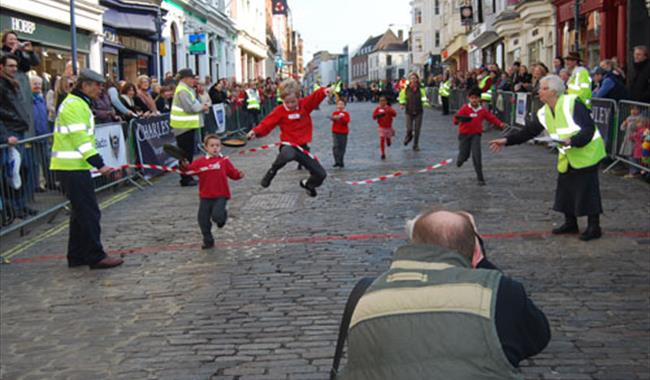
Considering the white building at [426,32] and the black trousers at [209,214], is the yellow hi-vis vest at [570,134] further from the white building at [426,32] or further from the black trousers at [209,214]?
the white building at [426,32]

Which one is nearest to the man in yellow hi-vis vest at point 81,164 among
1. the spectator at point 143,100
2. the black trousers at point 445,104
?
the spectator at point 143,100

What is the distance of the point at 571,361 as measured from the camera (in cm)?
530

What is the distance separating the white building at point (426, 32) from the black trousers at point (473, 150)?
64844mm

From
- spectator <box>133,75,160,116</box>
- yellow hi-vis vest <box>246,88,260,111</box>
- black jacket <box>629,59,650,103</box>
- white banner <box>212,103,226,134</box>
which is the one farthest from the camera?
yellow hi-vis vest <box>246,88,260,111</box>

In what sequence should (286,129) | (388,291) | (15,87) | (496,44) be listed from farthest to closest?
(496,44) < (286,129) < (15,87) < (388,291)

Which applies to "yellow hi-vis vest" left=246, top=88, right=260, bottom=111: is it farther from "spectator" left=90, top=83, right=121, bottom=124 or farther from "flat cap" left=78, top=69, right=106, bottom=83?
"flat cap" left=78, top=69, right=106, bottom=83

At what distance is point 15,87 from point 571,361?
8174mm

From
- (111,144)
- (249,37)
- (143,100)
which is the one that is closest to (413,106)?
(143,100)

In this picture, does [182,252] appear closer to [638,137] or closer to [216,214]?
[216,214]

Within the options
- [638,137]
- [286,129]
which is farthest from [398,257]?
[638,137]

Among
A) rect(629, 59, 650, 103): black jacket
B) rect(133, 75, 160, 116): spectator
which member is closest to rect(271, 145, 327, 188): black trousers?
rect(133, 75, 160, 116): spectator

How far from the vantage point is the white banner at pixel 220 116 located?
2364cm

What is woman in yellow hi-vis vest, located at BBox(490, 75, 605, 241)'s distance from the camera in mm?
8711

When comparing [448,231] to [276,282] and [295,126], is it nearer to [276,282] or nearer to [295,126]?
[276,282]
